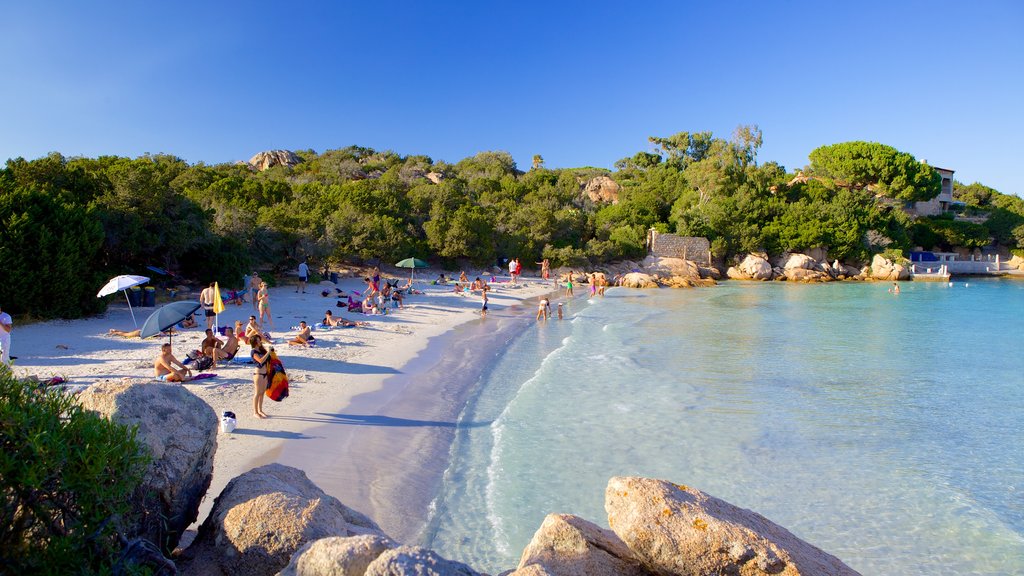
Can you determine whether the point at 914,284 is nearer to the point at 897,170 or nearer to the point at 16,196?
the point at 897,170

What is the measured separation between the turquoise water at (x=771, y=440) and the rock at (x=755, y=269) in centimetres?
2867

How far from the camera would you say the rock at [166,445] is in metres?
3.55

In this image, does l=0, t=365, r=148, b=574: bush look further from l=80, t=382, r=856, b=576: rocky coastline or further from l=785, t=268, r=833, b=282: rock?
l=785, t=268, r=833, b=282: rock

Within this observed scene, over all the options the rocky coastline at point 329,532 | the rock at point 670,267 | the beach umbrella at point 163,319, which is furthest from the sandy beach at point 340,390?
the rock at point 670,267

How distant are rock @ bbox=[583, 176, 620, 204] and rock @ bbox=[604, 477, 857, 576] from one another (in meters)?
59.9

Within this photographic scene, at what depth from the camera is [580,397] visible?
1127 cm

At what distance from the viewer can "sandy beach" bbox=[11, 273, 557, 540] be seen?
6.96 m

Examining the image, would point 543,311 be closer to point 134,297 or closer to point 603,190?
point 134,297

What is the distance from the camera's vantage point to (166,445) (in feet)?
12.6

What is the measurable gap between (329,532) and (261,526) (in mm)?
386

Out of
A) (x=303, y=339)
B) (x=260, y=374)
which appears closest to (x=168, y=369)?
(x=260, y=374)

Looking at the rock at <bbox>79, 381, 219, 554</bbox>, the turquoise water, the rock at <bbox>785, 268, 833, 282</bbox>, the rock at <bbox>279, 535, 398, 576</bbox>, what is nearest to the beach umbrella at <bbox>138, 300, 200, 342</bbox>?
the turquoise water

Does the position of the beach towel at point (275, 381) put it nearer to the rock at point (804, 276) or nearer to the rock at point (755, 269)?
the rock at point (755, 269)

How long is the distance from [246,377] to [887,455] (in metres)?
10.6
